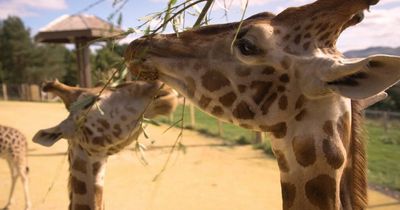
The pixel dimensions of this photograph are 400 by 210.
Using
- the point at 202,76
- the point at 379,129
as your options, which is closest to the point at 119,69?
the point at 202,76

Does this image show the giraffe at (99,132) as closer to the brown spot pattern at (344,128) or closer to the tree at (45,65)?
the brown spot pattern at (344,128)

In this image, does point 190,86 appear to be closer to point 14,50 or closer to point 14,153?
point 14,153

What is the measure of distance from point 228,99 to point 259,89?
0.14 m

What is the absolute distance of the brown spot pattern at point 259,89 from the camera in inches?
57.3

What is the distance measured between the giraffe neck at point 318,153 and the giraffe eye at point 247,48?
262 millimetres

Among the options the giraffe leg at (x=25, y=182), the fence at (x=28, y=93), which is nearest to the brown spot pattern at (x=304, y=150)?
the giraffe leg at (x=25, y=182)

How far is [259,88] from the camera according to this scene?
1463 mm

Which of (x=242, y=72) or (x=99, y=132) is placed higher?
(x=242, y=72)

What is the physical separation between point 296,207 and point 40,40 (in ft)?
36.3

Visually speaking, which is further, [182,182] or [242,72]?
[182,182]

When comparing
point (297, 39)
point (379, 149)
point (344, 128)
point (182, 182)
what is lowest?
point (379, 149)

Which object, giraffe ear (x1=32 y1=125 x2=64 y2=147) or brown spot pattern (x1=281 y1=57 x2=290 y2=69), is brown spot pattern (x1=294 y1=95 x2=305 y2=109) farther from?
giraffe ear (x1=32 y1=125 x2=64 y2=147)

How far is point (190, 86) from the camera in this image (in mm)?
1626

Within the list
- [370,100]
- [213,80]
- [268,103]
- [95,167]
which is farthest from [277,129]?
[95,167]
